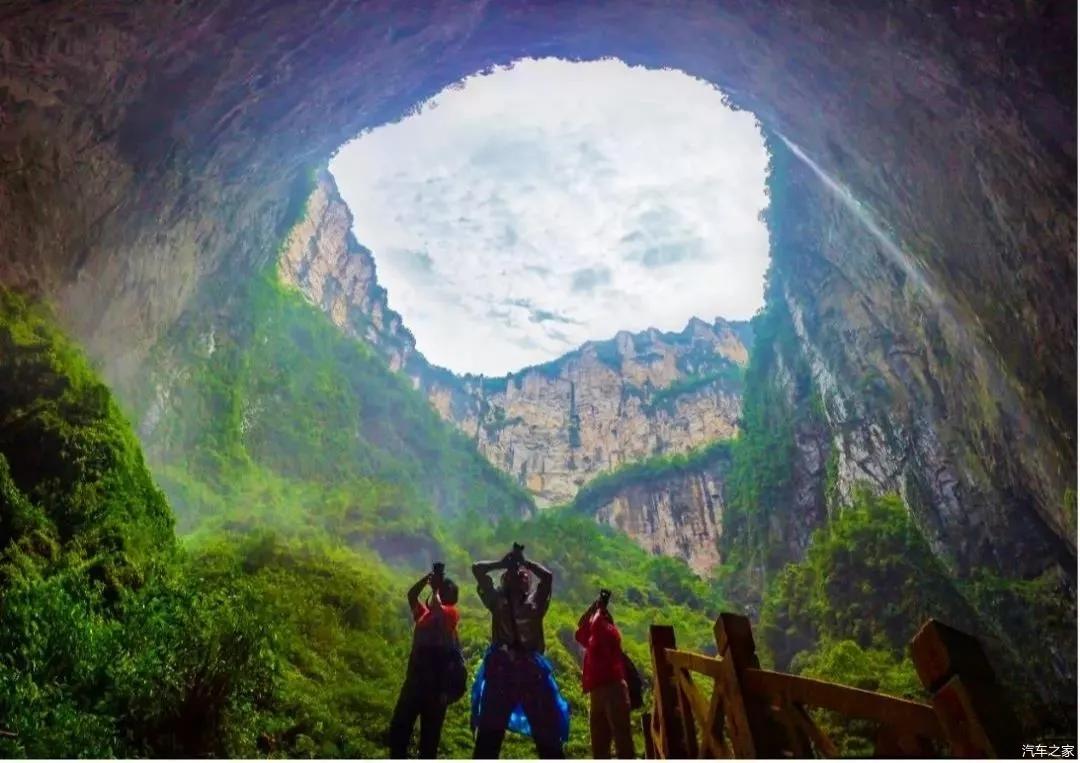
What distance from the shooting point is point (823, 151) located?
13789 mm

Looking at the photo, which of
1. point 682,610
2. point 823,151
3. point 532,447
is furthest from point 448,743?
point 532,447

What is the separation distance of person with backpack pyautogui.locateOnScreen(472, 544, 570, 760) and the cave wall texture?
7.25 metres

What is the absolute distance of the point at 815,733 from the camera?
3191 millimetres

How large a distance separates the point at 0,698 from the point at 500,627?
13.4ft

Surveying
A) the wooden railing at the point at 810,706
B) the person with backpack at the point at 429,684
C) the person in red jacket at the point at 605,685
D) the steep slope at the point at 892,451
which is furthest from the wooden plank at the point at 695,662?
the steep slope at the point at 892,451

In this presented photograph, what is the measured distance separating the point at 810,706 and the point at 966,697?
1.50m

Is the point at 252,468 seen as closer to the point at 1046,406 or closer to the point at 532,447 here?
the point at 1046,406

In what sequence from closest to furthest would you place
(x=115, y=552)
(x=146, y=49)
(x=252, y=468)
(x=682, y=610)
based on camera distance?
(x=115, y=552) < (x=146, y=49) < (x=252, y=468) < (x=682, y=610)

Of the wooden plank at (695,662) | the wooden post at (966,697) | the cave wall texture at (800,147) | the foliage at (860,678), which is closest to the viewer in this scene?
the wooden post at (966,697)

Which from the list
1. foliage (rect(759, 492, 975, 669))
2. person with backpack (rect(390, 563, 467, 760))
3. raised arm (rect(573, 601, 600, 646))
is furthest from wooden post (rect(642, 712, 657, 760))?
foliage (rect(759, 492, 975, 669))

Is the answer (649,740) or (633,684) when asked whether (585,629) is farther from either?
(649,740)

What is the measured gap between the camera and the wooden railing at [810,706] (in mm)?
2342

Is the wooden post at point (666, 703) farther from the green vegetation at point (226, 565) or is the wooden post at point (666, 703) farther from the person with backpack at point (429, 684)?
the green vegetation at point (226, 565)

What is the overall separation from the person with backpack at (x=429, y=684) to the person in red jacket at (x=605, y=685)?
1165 millimetres
